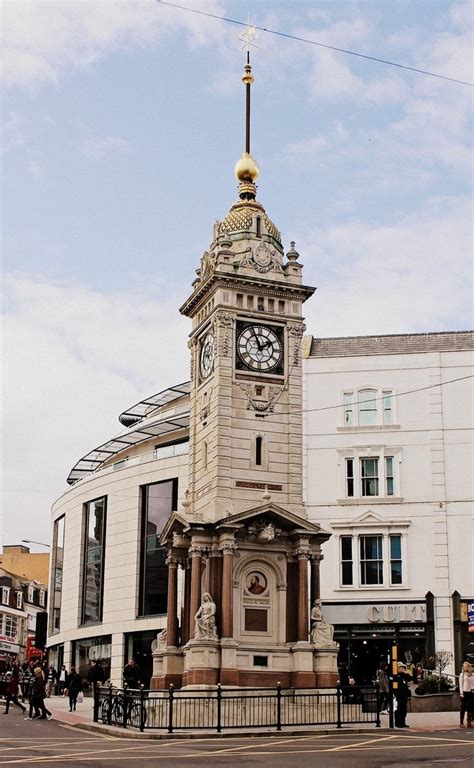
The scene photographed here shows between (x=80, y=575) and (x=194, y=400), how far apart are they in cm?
2901

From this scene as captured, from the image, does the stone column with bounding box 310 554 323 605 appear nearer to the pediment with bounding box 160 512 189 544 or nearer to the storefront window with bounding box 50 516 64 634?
the pediment with bounding box 160 512 189 544

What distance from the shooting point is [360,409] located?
175ft

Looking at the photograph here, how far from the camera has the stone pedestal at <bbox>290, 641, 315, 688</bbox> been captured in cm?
3422

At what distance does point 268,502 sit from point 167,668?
7202 millimetres

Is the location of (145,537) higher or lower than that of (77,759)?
higher

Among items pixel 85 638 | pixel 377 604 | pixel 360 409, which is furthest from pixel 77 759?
pixel 85 638

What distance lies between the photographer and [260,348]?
3888 cm

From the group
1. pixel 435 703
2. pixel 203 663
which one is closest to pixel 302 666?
pixel 203 663

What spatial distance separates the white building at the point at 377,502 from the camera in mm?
49844

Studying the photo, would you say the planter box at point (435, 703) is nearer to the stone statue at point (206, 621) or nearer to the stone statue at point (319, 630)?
the stone statue at point (319, 630)

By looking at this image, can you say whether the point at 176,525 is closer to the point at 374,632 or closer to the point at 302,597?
the point at 302,597

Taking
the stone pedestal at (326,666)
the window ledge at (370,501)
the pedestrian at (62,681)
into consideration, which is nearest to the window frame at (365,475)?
the window ledge at (370,501)

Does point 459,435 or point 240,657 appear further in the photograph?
point 459,435

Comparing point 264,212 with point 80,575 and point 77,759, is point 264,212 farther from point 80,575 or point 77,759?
point 80,575
